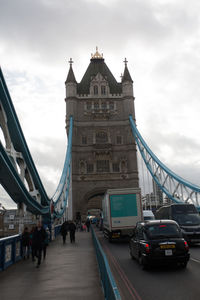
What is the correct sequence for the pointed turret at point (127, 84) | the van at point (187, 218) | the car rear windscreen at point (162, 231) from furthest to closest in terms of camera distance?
the pointed turret at point (127, 84) < the van at point (187, 218) < the car rear windscreen at point (162, 231)

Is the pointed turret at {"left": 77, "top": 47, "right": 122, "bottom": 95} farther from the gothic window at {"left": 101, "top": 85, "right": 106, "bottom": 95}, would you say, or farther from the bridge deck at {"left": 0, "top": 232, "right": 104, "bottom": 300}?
the bridge deck at {"left": 0, "top": 232, "right": 104, "bottom": 300}

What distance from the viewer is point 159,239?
921cm

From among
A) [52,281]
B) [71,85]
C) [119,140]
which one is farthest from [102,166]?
[52,281]

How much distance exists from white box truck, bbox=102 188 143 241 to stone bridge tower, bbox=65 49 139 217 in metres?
26.7

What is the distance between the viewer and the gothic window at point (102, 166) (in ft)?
157

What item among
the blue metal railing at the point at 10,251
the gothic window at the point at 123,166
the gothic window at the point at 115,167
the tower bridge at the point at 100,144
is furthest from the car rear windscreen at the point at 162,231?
the gothic window at the point at 115,167

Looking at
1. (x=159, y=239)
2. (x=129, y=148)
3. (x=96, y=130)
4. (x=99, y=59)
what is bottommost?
(x=159, y=239)

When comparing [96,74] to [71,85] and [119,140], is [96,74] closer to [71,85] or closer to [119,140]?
[71,85]

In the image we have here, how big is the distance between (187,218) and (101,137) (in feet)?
112

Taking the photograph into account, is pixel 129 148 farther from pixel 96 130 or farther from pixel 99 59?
pixel 99 59

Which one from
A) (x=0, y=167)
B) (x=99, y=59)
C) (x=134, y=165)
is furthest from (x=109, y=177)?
(x=0, y=167)

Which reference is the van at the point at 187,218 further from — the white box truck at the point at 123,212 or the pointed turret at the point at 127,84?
the pointed turret at the point at 127,84

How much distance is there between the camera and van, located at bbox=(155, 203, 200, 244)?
1452cm

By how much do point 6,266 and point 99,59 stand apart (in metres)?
54.9
